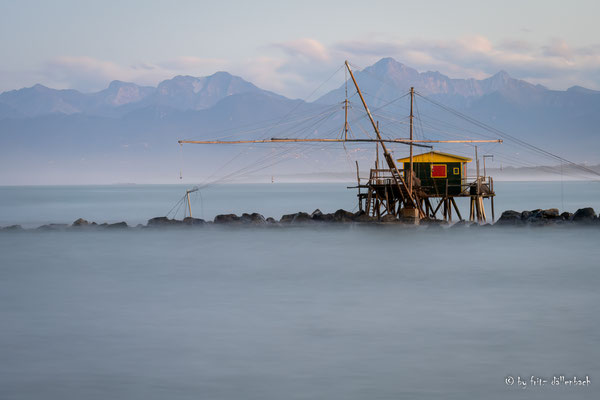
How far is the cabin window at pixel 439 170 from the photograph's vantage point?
50.6 meters

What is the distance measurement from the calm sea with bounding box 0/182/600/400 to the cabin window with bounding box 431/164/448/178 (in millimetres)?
7695

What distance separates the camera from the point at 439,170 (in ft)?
166

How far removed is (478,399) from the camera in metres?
15.0

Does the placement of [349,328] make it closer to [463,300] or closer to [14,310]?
[463,300]

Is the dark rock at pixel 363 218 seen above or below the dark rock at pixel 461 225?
above

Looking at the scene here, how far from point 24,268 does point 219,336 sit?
20260mm

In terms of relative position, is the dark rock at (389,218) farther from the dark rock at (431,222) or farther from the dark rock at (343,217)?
the dark rock at (343,217)

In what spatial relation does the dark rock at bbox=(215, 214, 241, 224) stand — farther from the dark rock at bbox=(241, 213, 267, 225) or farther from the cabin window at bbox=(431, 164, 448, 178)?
the cabin window at bbox=(431, 164, 448, 178)

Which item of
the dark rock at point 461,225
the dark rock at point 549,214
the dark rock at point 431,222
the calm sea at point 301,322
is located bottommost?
the calm sea at point 301,322

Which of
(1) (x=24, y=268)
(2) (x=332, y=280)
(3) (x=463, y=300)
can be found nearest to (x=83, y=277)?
(1) (x=24, y=268)

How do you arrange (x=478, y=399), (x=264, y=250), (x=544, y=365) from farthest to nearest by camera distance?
(x=264, y=250) < (x=544, y=365) < (x=478, y=399)

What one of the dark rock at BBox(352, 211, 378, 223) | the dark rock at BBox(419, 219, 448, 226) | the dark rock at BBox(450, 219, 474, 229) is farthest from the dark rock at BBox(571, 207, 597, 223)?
the dark rock at BBox(352, 211, 378, 223)

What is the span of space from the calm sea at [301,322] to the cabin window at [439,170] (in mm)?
7695

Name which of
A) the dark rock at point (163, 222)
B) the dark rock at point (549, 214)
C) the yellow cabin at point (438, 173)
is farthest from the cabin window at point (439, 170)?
the dark rock at point (163, 222)
